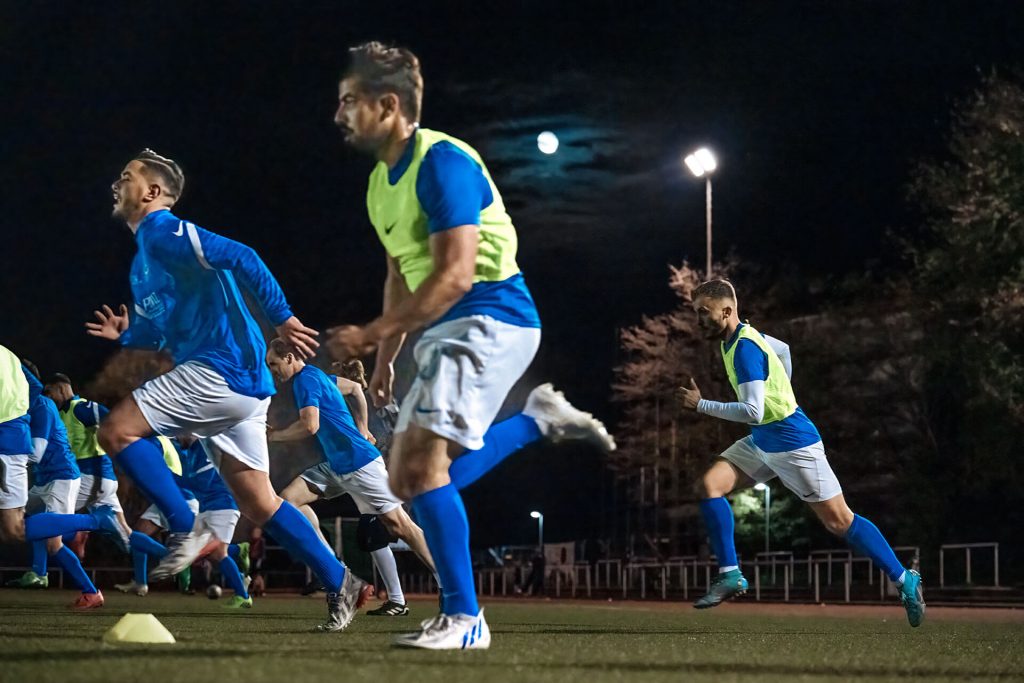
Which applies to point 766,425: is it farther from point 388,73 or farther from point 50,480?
point 50,480

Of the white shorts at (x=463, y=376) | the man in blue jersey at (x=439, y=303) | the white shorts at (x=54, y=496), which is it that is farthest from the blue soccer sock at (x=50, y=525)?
the white shorts at (x=463, y=376)

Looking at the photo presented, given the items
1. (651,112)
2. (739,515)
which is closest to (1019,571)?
(739,515)

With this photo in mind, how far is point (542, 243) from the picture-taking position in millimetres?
54906

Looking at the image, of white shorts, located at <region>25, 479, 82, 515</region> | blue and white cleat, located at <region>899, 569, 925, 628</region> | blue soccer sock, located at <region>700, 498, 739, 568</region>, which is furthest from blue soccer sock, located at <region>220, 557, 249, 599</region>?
blue and white cleat, located at <region>899, 569, 925, 628</region>

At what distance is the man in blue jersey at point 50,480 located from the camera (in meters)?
12.2

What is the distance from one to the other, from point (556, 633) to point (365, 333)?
3.92 meters

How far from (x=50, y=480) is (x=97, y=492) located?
7.14 ft

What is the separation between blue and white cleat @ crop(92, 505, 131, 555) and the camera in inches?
546

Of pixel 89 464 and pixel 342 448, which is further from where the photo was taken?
pixel 89 464

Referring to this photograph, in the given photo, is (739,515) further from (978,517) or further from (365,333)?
(365,333)

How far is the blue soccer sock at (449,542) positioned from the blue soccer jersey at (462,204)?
2.45ft

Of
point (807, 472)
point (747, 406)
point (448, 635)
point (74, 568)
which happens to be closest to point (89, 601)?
point (74, 568)

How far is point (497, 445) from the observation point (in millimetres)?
6176

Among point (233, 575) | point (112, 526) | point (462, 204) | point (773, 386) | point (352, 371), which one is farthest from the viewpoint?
point (112, 526)
